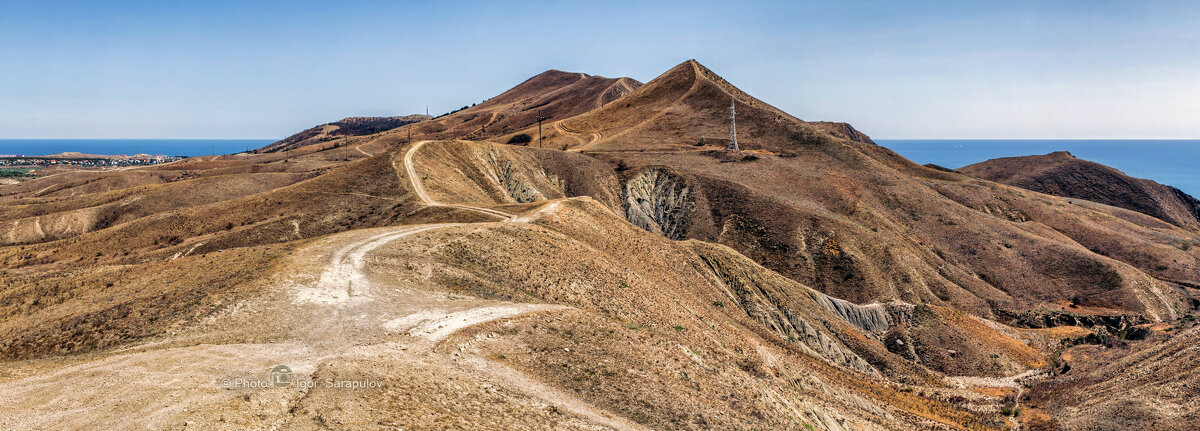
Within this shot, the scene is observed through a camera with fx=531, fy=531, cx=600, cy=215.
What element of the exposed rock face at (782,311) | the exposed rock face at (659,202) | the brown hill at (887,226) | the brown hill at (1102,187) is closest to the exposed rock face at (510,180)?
the exposed rock face at (659,202)

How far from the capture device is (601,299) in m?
29.2

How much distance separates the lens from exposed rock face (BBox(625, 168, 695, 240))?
2726 inches

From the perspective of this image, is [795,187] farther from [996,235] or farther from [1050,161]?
[1050,161]

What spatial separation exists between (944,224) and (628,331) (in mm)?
61751

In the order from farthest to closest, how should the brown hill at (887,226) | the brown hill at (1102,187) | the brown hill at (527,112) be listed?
the brown hill at (527,112) → the brown hill at (1102,187) → the brown hill at (887,226)

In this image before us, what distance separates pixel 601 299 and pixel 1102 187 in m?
145

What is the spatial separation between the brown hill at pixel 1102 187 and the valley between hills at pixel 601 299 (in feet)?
89.8

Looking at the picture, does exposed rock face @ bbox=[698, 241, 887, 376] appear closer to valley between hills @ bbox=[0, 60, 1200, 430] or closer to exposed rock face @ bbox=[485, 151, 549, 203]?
valley between hills @ bbox=[0, 60, 1200, 430]

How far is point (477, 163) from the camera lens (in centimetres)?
6538

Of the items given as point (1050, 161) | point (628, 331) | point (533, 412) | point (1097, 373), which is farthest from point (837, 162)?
point (1050, 161)

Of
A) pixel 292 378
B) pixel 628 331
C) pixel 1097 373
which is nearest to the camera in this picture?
pixel 292 378

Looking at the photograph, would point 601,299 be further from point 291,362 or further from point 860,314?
point 860,314

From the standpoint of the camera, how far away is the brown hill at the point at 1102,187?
367 feet

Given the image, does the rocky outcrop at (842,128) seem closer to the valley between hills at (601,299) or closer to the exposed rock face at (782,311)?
the valley between hills at (601,299)
